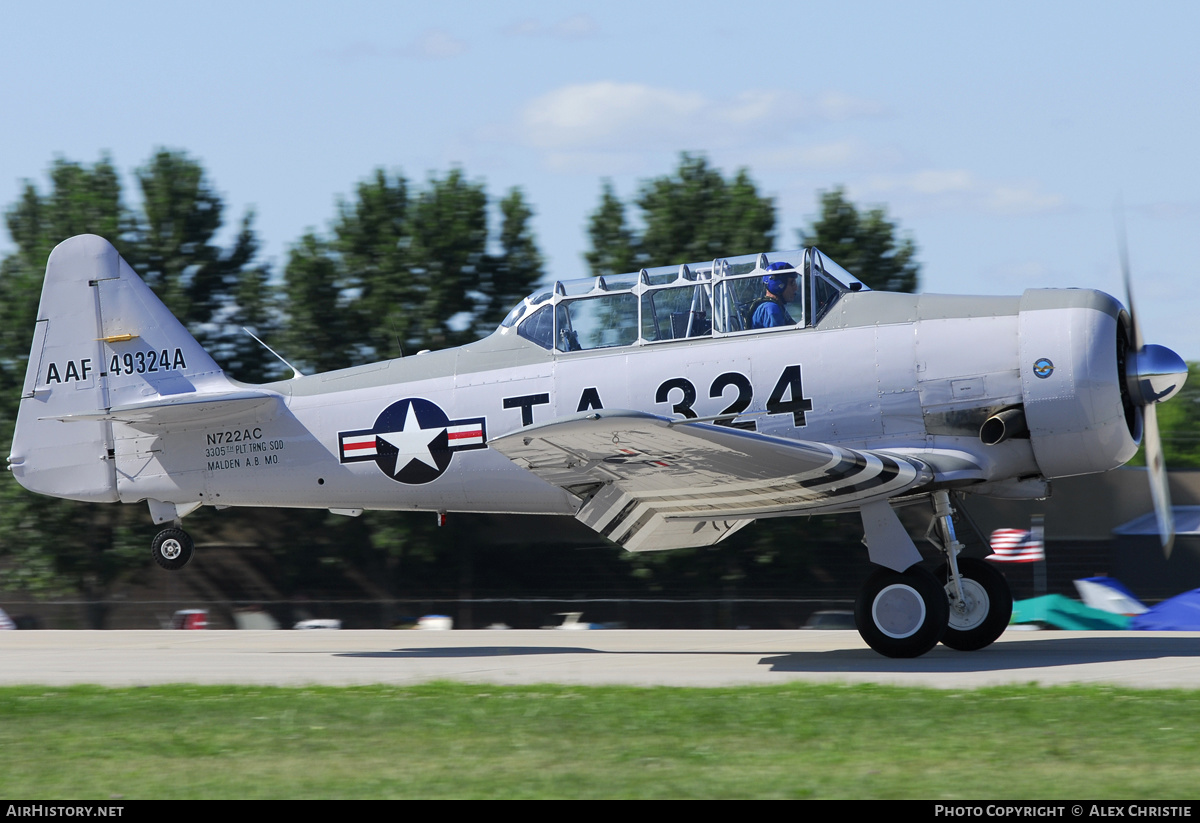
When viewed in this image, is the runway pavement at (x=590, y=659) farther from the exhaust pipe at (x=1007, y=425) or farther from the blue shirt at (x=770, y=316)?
the blue shirt at (x=770, y=316)

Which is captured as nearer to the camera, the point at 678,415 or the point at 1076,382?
the point at 1076,382

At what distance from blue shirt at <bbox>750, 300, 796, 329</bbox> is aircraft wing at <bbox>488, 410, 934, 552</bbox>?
137 cm

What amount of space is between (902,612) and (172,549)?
734 centimetres

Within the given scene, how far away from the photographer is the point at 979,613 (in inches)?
434

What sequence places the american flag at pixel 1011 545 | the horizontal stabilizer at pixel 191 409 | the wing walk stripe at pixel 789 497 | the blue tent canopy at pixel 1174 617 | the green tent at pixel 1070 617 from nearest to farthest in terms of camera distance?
the wing walk stripe at pixel 789 497, the horizontal stabilizer at pixel 191 409, the blue tent canopy at pixel 1174 617, the green tent at pixel 1070 617, the american flag at pixel 1011 545

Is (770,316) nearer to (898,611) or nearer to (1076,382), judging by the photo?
(1076,382)

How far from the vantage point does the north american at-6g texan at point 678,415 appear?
10.1 metres

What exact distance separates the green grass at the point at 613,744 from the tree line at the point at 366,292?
14.7 meters

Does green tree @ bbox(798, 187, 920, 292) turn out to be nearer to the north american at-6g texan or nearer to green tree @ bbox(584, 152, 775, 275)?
green tree @ bbox(584, 152, 775, 275)

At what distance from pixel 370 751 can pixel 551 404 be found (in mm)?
5203

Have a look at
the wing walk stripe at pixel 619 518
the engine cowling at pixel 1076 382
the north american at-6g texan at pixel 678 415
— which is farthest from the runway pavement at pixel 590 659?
the engine cowling at pixel 1076 382

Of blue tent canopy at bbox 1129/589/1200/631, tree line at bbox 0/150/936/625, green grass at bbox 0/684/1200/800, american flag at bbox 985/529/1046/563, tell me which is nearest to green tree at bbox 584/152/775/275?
tree line at bbox 0/150/936/625

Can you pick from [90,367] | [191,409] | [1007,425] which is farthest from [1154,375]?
[90,367]

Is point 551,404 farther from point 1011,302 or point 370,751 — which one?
point 370,751
